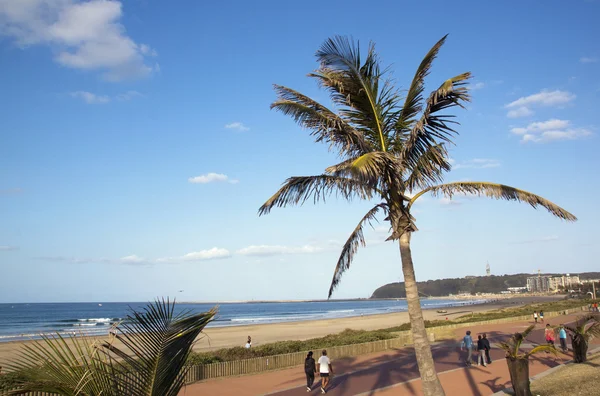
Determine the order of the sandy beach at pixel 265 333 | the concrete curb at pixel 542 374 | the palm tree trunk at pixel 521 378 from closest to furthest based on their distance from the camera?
the palm tree trunk at pixel 521 378 < the concrete curb at pixel 542 374 < the sandy beach at pixel 265 333

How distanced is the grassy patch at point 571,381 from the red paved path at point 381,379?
1.21m

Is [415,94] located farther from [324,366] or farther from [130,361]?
[324,366]

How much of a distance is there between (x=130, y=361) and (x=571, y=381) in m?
13.1

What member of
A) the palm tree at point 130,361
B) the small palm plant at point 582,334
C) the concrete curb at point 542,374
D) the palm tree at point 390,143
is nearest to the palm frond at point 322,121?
the palm tree at point 390,143

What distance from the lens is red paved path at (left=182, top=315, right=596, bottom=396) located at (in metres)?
14.0

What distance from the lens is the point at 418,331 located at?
721 cm

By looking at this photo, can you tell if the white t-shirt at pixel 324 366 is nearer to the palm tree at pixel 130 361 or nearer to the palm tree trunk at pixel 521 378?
the palm tree trunk at pixel 521 378

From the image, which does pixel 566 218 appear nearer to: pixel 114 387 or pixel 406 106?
pixel 406 106

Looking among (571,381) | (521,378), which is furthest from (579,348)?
(521,378)

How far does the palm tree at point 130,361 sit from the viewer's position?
3.23 m

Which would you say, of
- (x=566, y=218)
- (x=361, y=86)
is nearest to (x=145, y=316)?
(x=361, y=86)

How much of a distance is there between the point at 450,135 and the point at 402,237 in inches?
74.4

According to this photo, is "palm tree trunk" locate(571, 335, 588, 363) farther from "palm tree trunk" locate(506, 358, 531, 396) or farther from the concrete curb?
"palm tree trunk" locate(506, 358, 531, 396)

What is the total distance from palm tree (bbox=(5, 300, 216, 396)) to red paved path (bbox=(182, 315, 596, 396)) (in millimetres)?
11467
